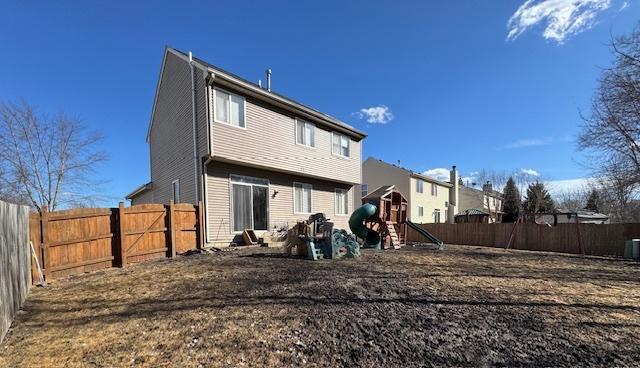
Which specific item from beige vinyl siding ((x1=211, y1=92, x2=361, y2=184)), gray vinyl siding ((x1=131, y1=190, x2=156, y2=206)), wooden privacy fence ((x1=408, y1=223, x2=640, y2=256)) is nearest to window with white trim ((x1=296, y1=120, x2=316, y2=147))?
beige vinyl siding ((x1=211, y1=92, x2=361, y2=184))

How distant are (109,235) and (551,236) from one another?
20346 millimetres

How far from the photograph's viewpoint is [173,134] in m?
14.7

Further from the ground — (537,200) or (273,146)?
(273,146)

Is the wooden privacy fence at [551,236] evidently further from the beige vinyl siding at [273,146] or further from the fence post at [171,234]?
the fence post at [171,234]

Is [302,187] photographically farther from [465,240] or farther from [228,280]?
[465,240]

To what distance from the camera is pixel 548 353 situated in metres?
3.79

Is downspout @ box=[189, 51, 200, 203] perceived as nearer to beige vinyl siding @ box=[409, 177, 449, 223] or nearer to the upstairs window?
the upstairs window

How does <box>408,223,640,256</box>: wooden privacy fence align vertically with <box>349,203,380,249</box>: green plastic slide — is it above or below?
below

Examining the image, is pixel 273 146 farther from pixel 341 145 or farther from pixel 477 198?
pixel 477 198

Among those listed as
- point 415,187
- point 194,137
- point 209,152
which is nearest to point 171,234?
point 209,152

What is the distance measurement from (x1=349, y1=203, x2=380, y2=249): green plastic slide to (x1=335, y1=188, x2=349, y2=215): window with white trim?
15.8 ft

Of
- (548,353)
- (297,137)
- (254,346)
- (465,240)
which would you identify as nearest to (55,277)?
(254,346)

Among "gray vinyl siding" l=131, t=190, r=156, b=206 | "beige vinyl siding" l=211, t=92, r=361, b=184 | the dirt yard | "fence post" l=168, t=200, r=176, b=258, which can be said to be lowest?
the dirt yard

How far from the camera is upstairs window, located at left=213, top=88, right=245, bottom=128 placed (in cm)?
1239
